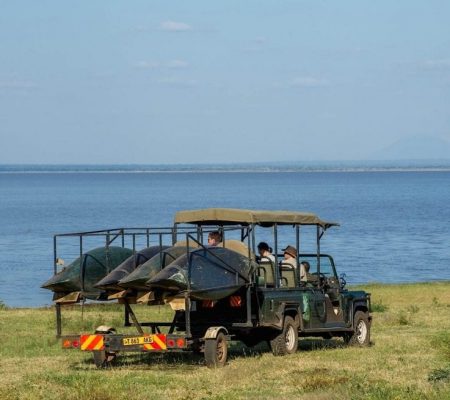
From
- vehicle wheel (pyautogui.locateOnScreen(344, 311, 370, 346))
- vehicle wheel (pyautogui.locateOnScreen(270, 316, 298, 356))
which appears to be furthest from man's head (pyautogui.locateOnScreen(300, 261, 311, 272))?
vehicle wheel (pyautogui.locateOnScreen(344, 311, 370, 346))

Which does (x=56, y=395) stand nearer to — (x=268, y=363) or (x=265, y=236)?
(x=268, y=363)

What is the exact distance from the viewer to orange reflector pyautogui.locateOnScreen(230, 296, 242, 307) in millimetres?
18431

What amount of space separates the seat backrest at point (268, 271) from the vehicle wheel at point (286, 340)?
0.60 metres

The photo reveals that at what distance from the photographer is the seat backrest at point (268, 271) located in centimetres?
1894

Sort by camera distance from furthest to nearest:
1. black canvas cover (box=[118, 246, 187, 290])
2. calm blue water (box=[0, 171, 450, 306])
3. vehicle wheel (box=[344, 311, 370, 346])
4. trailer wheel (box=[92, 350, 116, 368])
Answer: calm blue water (box=[0, 171, 450, 306]), vehicle wheel (box=[344, 311, 370, 346]), trailer wheel (box=[92, 350, 116, 368]), black canvas cover (box=[118, 246, 187, 290])

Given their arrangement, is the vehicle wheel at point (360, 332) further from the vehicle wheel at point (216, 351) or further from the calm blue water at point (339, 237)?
the calm blue water at point (339, 237)

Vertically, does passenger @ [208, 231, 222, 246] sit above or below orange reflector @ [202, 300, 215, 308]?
above

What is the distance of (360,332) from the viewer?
825 inches

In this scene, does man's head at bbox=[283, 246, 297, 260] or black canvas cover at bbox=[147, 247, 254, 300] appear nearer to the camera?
black canvas cover at bbox=[147, 247, 254, 300]

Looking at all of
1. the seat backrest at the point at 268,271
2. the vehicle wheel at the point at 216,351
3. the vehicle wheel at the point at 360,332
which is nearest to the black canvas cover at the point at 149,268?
the vehicle wheel at the point at 216,351

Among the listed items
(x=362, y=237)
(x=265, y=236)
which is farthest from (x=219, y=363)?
(x=362, y=237)

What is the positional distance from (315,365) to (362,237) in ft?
191

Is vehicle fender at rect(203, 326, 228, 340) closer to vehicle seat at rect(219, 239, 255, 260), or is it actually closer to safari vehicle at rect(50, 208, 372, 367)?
safari vehicle at rect(50, 208, 372, 367)

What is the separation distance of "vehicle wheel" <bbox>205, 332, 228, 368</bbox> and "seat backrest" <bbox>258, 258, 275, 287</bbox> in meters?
1.46
